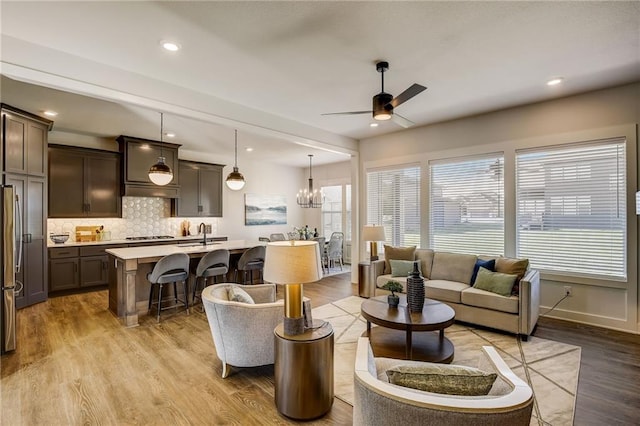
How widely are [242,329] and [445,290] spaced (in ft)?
9.08

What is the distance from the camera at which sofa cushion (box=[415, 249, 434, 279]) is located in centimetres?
487

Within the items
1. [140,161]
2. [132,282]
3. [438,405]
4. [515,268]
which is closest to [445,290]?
[515,268]

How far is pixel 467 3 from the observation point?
2.34 m

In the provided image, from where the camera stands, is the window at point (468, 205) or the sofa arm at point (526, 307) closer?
the sofa arm at point (526, 307)

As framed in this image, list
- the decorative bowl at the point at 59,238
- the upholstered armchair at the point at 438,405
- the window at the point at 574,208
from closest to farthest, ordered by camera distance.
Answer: the upholstered armchair at the point at 438,405 → the window at the point at 574,208 → the decorative bowl at the point at 59,238

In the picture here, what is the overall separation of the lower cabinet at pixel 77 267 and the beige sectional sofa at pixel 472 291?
5068mm

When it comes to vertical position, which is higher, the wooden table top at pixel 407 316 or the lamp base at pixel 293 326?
the lamp base at pixel 293 326

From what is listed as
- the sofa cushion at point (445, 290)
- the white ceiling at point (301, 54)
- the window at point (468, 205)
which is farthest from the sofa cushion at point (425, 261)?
the white ceiling at point (301, 54)

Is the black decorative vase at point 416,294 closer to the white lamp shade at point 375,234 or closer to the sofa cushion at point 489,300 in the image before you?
the sofa cushion at point 489,300

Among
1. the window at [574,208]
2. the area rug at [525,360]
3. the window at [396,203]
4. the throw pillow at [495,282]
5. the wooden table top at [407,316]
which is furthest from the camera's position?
the window at [396,203]

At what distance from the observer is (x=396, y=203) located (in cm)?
605

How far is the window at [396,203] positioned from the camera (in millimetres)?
5805

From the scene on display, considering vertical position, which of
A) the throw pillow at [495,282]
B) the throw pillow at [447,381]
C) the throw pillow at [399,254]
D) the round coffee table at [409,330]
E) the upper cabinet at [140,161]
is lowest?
the round coffee table at [409,330]

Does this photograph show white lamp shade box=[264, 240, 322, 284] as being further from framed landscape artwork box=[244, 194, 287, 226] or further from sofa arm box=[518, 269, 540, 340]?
framed landscape artwork box=[244, 194, 287, 226]
